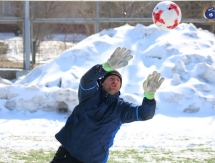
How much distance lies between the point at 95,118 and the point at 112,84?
33 centimetres

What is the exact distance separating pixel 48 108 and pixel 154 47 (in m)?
3.59

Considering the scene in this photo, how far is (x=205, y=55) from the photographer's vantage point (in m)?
12.5

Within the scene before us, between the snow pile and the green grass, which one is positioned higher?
the snow pile

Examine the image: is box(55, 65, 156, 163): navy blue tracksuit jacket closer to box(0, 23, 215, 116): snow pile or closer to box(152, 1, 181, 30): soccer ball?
box(152, 1, 181, 30): soccer ball

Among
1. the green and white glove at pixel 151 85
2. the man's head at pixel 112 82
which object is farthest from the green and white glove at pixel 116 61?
the green and white glove at pixel 151 85

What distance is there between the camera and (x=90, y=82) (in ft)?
13.4

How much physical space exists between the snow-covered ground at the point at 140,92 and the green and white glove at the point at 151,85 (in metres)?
3.47

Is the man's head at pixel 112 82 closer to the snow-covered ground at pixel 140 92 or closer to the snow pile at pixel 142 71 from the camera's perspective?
the snow-covered ground at pixel 140 92

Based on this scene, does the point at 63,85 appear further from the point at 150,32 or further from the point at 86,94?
the point at 86,94

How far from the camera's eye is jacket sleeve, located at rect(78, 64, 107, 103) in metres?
4.05

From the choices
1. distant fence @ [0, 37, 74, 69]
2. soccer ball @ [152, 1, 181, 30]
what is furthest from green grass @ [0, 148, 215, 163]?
distant fence @ [0, 37, 74, 69]

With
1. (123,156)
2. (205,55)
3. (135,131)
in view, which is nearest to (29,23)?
(205,55)

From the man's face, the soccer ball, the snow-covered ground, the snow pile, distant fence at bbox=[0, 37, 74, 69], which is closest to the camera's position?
the man's face

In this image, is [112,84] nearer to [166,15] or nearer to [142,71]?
[166,15]
